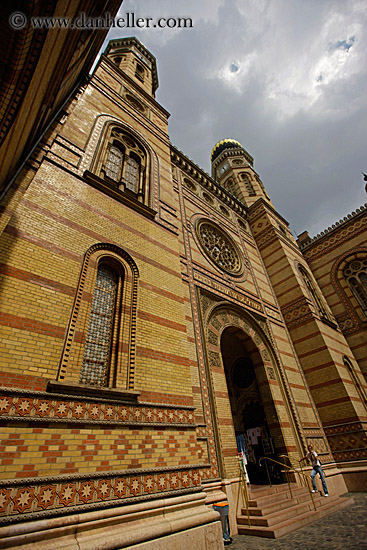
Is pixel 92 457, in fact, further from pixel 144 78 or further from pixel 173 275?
pixel 144 78

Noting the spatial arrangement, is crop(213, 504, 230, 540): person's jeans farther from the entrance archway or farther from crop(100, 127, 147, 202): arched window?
crop(100, 127, 147, 202): arched window

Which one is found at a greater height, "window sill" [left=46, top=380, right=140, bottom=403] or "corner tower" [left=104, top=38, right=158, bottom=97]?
"corner tower" [left=104, top=38, right=158, bottom=97]

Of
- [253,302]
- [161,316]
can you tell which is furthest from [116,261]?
[253,302]

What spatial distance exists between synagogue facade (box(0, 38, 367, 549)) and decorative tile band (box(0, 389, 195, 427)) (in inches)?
0.6

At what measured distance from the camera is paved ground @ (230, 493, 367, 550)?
135 inches

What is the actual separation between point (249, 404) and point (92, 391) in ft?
25.3

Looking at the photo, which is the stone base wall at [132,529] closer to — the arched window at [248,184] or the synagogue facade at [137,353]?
the synagogue facade at [137,353]

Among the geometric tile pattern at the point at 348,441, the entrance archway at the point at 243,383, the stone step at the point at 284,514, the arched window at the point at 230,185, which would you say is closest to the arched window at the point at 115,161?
the entrance archway at the point at 243,383

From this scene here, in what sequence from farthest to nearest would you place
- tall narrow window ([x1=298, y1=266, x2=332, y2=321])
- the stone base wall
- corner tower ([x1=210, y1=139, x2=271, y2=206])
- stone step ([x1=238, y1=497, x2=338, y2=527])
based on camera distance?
corner tower ([x1=210, y1=139, x2=271, y2=206]) < tall narrow window ([x1=298, y1=266, x2=332, y2=321]) < stone step ([x1=238, y1=497, x2=338, y2=527]) < the stone base wall

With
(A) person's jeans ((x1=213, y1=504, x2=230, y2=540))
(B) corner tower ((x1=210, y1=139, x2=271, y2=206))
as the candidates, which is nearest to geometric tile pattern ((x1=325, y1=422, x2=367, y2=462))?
(A) person's jeans ((x1=213, y1=504, x2=230, y2=540))

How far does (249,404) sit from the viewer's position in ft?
30.4

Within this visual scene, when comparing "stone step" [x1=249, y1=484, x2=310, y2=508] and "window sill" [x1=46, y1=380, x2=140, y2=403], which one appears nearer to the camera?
"window sill" [x1=46, y1=380, x2=140, y2=403]

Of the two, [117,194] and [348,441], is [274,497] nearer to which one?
[348,441]

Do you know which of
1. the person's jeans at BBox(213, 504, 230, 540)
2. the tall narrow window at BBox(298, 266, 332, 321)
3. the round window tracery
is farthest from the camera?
the tall narrow window at BBox(298, 266, 332, 321)
